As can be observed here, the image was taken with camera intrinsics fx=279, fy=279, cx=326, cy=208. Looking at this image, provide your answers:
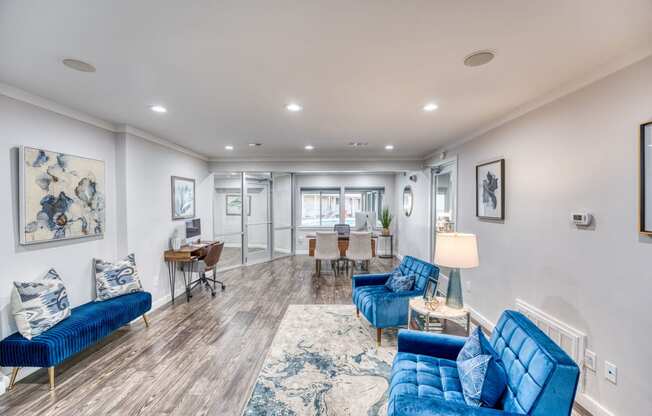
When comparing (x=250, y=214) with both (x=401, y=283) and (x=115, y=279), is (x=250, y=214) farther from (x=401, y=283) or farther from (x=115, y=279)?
(x=401, y=283)

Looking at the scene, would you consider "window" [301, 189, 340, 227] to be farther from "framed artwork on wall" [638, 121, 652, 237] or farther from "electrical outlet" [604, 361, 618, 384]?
"framed artwork on wall" [638, 121, 652, 237]

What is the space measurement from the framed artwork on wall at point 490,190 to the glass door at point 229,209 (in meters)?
4.70

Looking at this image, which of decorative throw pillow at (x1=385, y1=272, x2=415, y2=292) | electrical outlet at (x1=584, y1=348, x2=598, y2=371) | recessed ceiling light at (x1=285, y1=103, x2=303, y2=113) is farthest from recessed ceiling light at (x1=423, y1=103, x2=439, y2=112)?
electrical outlet at (x1=584, y1=348, x2=598, y2=371)

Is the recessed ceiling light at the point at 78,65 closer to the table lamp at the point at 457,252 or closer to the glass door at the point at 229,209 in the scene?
the table lamp at the point at 457,252

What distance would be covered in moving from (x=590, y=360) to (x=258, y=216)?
604 cm

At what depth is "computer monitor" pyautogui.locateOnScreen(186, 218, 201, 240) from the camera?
4.69 metres

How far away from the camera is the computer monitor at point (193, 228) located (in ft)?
15.4

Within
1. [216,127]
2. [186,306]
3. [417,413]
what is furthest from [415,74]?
[186,306]

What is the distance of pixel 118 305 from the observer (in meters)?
2.89

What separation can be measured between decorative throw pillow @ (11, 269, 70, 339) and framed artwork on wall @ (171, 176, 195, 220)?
6.75 feet

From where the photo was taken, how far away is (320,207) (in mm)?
8250

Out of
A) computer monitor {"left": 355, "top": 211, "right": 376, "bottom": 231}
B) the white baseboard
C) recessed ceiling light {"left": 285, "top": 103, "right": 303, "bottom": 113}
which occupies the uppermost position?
recessed ceiling light {"left": 285, "top": 103, "right": 303, "bottom": 113}

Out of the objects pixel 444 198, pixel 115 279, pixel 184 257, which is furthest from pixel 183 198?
pixel 444 198

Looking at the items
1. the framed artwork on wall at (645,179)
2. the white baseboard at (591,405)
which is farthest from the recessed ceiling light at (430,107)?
the white baseboard at (591,405)
